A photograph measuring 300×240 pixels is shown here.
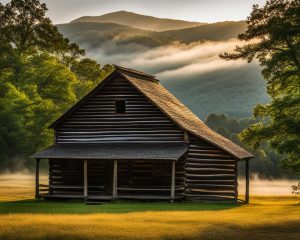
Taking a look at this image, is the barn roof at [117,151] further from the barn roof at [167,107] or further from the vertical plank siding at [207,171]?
the barn roof at [167,107]

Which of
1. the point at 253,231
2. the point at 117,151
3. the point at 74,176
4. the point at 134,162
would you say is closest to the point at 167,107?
the point at 134,162

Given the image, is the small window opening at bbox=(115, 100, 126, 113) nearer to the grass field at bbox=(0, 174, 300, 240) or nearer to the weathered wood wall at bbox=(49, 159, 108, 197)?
the weathered wood wall at bbox=(49, 159, 108, 197)

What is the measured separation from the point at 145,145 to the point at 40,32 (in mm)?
46028

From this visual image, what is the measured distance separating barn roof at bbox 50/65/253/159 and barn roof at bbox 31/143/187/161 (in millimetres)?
1795

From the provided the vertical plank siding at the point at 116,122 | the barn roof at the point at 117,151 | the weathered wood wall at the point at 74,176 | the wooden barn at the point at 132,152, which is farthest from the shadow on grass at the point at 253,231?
the weathered wood wall at the point at 74,176

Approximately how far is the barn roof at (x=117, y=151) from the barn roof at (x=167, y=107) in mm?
1795

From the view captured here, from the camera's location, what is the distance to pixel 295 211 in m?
31.8

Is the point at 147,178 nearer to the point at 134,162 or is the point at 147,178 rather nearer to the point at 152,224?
the point at 134,162

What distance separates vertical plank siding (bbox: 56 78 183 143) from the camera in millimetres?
40812

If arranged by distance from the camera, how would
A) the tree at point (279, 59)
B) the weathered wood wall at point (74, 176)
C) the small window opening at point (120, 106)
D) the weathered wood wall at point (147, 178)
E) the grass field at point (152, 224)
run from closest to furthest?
the grass field at point (152, 224) < the tree at point (279, 59) < the weathered wood wall at point (147, 178) < the weathered wood wall at point (74, 176) < the small window opening at point (120, 106)

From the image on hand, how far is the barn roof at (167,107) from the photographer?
131 ft

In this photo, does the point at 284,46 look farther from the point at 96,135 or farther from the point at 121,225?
the point at 121,225

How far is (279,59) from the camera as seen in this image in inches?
1459

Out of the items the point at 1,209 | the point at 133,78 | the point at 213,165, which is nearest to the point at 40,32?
the point at 133,78
